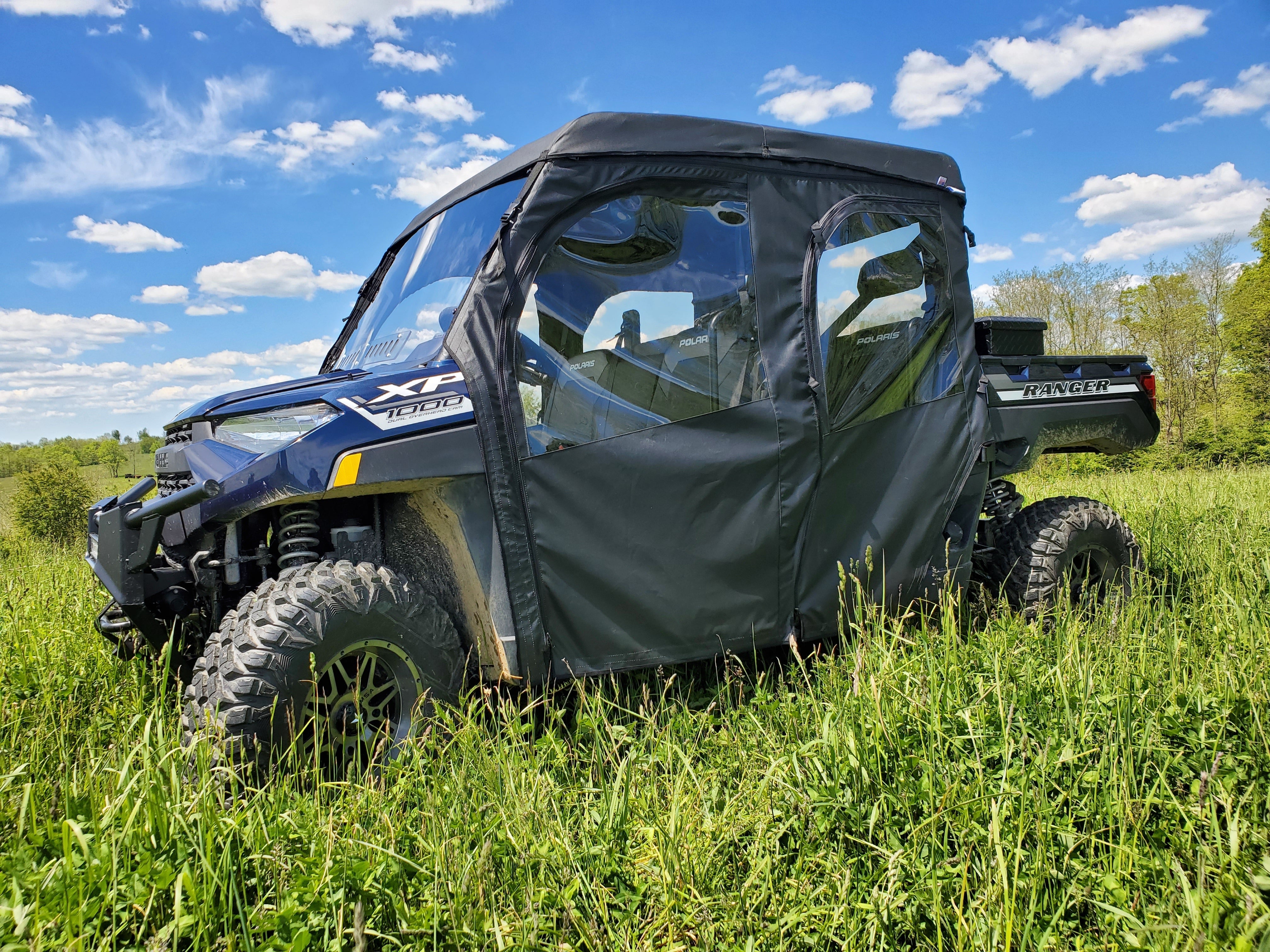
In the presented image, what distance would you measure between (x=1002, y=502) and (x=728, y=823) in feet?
10.6

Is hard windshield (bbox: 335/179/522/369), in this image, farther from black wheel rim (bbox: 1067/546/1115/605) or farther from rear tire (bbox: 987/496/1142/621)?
black wheel rim (bbox: 1067/546/1115/605)

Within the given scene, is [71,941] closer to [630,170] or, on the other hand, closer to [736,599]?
[736,599]

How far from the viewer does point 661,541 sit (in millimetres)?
3168

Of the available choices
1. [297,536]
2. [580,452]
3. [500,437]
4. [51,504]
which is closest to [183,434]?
[297,536]

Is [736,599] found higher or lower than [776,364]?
lower

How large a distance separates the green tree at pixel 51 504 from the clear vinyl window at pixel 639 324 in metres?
9.99

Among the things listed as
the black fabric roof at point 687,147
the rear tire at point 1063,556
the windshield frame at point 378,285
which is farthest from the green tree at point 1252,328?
the windshield frame at point 378,285

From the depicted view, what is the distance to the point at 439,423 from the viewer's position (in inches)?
111

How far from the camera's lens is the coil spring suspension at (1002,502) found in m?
4.63

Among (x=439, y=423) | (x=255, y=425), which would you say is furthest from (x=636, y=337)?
(x=255, y=425)

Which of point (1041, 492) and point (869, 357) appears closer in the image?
point (869, 357)

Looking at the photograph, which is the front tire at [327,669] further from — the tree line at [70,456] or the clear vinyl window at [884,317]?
the tree line at [70,456]

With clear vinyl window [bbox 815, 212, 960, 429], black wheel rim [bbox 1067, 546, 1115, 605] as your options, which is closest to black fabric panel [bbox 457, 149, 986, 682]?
clear vinyl window [bbox 815, 212, 960, 429]

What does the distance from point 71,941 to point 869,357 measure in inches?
136
